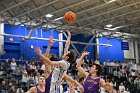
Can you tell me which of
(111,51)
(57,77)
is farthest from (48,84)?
(111,51)

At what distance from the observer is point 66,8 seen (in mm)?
23203

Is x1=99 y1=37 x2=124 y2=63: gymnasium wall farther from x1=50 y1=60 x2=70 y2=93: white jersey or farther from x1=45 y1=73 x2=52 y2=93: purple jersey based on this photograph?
x1=50 y1=60 x2=70 y2=93: white jersey

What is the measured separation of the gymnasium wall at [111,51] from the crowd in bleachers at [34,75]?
3157mm

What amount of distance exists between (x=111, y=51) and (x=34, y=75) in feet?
52.4

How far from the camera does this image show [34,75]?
19.9 metres

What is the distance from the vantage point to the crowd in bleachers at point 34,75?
60.2 ft

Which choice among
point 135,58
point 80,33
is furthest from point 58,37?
point 135,58

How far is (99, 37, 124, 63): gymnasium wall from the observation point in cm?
3328

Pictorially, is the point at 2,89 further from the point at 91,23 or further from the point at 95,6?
the point at 91,23

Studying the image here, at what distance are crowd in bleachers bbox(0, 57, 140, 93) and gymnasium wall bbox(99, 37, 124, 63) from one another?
3.16 m

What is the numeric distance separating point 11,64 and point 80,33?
483 inches

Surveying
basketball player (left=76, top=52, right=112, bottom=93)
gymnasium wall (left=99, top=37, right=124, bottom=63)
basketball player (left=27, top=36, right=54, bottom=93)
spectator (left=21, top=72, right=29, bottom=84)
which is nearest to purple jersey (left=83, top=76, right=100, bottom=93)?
basketball player (left=76, top=52, right=112, bottom=93)

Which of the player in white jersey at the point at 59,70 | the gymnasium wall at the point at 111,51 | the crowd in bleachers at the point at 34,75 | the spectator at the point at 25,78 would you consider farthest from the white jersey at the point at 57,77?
the gymnasium wall at the point at 111,51

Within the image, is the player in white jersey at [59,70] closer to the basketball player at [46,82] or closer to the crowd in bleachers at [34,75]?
the basketball player at [46,82]
